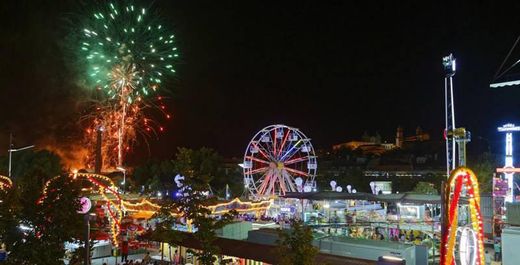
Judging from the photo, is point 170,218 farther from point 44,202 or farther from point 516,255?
point 516,255

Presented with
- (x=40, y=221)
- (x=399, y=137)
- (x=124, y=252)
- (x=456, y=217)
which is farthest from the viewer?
(x=399, y=137)

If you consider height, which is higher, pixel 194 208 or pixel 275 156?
pixel 275 156

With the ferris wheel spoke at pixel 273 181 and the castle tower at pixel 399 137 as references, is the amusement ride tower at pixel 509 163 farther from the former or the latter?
the castle tower at pixel 399 137

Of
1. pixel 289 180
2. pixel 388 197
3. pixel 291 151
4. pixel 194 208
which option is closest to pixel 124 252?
pixel 194 208

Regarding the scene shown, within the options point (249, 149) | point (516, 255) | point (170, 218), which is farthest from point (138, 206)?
point (516, 255)

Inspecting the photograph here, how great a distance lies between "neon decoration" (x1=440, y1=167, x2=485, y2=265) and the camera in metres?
7.95

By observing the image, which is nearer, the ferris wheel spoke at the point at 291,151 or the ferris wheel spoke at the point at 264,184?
the ferris wheel spoke at the point at 264,184

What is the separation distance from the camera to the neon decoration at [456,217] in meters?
7.95

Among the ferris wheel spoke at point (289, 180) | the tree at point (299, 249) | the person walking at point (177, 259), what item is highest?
the ferris wheel spoke at point (289, 180)

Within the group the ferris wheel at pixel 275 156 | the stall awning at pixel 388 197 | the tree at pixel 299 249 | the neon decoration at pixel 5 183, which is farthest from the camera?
the ferris wheel at pixel 275 156

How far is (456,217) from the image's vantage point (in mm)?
8414

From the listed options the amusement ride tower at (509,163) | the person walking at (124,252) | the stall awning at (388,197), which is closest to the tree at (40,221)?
the person walking at (124,252)

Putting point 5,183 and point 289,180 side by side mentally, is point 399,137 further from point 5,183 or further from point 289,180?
point 5,183

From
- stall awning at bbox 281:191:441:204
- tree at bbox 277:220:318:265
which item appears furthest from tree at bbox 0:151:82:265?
stall awning at bbox 281:191:441:204
